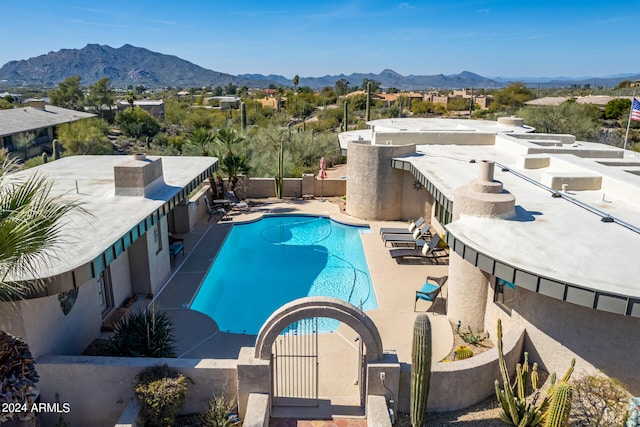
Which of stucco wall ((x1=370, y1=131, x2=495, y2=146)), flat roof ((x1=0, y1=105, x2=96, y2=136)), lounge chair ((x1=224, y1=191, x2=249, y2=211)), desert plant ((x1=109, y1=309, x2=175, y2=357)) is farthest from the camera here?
flat roof ((x1=0, y1=105, x2=96, y2=136))

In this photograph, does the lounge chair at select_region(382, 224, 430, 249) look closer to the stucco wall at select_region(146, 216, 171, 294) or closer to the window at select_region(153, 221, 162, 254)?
the stucco wall at select_region(146, 216, 171, 294)

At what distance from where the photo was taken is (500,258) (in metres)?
9.22

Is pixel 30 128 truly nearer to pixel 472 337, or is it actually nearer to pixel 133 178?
pixel 133 178

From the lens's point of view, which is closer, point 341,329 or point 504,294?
point 504,294

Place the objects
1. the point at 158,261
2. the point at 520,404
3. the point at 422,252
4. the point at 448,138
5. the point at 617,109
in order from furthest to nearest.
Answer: the point at 617,109 < the point at 448,138 < the point at 422,252 < the point at 158,261 < the point at 520,404

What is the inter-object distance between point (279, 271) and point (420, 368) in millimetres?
9344

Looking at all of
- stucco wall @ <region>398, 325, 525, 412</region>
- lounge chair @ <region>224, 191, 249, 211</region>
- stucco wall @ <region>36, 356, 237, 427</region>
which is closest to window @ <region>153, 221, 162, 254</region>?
stucco wall @ <region>36, 356, 237, 427</region>

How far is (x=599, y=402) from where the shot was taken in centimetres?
790

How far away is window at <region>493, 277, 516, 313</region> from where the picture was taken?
1006 cm

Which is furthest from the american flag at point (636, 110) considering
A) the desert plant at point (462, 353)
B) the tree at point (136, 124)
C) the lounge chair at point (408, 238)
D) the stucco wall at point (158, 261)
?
the tree at point (136, 124)

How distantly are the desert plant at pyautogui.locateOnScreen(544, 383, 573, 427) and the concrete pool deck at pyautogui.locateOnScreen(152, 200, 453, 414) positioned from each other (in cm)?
347

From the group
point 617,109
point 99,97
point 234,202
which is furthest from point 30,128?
point 617,109

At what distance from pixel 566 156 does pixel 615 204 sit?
5410 mm

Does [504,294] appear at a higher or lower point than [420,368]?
higher
